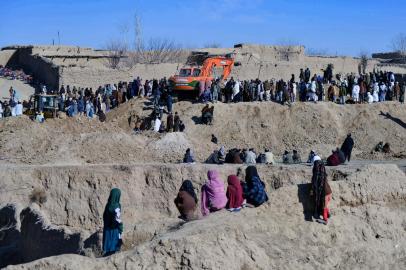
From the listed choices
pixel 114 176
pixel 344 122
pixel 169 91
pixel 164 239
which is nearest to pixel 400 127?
pixel 344 122

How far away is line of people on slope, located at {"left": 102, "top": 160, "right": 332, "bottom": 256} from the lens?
429 inches

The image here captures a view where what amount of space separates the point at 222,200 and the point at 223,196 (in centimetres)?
9

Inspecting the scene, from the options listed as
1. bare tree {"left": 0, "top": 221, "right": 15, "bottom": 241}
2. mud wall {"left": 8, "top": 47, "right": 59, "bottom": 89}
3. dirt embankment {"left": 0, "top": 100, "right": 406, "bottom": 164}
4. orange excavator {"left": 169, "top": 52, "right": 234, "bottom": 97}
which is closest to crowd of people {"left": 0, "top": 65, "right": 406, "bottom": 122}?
orange excavator {"left": 169, "top": 52, "right": 234, "bottom": 97}

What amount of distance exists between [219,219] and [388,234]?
3.35 meters

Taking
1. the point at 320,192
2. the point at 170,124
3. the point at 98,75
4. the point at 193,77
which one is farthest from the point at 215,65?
the point at 320,192

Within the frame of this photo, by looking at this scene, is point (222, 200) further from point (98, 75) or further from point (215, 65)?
point (98, 75)

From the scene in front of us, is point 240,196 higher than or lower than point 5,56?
lower

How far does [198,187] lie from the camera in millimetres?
17891

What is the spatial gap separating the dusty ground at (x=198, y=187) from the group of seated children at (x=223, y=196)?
260mm

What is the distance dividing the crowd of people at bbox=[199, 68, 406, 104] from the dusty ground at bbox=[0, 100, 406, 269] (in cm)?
61

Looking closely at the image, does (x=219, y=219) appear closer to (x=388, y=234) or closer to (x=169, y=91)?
(x=388, y=234)

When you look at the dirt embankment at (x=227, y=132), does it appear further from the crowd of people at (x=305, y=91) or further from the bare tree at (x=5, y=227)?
the bare tree at (x=5, y=227)

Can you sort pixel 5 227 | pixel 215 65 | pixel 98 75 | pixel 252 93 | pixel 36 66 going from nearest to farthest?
1. pixel 5 227
2. pixel 252 93
3. pixel 215 65
4. pixel 98 75
5. pixel 36 66

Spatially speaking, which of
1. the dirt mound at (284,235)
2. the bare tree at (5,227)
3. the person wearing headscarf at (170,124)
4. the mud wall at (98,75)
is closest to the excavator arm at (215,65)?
the person wearing headscarf at (170,124)
